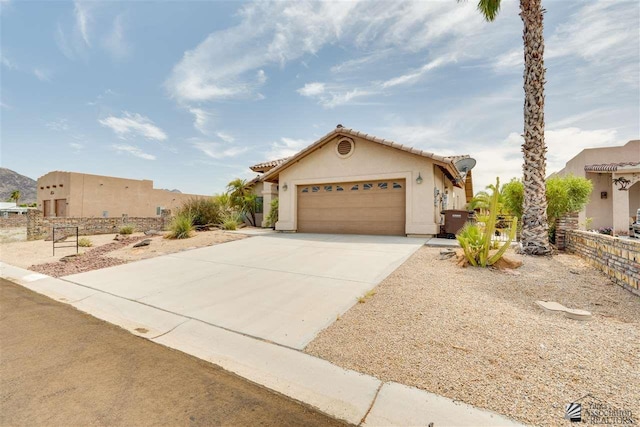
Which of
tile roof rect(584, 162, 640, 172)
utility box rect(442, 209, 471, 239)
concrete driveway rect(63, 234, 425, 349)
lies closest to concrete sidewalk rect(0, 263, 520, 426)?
concrete driveway rect(63, 234, 425, 349)

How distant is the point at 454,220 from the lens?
10953 mm

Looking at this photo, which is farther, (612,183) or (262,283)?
(612,183)

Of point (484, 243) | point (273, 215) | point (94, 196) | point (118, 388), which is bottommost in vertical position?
point (118, 388)

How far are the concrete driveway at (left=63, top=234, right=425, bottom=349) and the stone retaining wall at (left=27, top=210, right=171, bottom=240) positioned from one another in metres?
11.1

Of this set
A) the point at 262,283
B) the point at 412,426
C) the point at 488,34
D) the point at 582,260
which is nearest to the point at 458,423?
the point at 412,426

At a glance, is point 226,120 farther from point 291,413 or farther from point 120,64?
point 291,413

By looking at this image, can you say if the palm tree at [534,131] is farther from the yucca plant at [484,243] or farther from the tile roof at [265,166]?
the tile roof at [265,166]

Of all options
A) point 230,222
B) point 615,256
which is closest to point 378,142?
point 615,256

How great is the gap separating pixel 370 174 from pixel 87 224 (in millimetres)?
17283

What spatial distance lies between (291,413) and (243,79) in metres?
14.6

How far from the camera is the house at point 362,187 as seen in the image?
11484 millimetres

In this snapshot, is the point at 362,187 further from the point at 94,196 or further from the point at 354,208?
the point at 94,196

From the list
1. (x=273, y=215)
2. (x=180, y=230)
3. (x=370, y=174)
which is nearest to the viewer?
(x=180, y=230)

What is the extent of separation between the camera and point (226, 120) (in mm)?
16906
